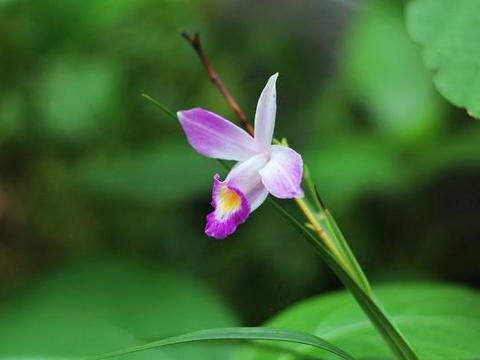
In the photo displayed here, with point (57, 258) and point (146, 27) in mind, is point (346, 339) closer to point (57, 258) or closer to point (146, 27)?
point (57, 258)

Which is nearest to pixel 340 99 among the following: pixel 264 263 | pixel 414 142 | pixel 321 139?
pixel 321 139

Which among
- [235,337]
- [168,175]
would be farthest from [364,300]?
[168,175]

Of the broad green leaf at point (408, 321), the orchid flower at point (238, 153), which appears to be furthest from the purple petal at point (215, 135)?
the broad green leaf at point (408, 321)

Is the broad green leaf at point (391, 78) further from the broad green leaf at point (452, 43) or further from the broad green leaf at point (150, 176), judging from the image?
the broad green leaf at point (452, 43)

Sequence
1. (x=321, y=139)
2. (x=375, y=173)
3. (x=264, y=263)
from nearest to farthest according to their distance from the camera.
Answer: (x=375, y=173), (x=264, y=263), (x=321, y=139)

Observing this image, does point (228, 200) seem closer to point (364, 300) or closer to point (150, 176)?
point (364, 300)
